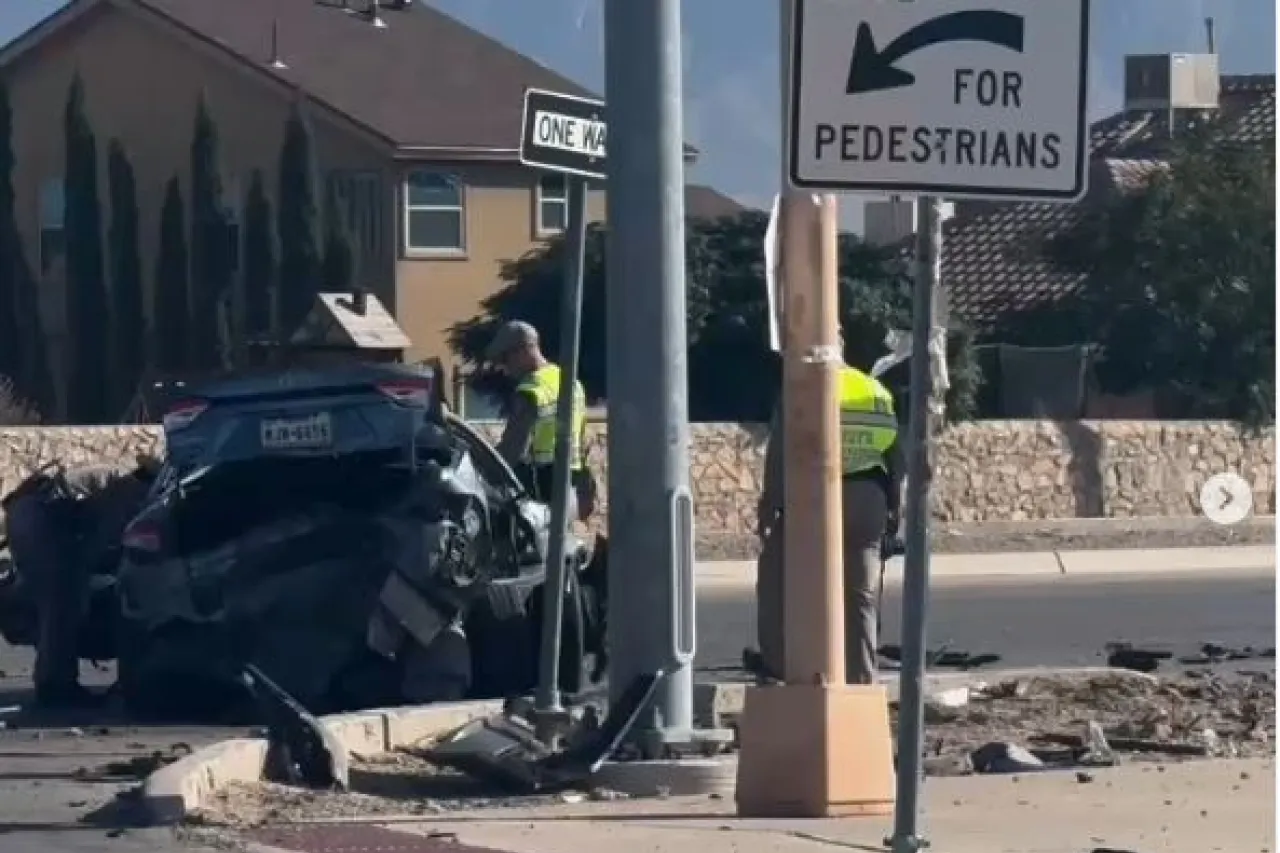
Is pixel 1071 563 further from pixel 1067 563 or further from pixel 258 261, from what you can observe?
pixel 258 261

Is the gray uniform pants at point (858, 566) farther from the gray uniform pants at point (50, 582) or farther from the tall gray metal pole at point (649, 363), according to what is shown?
the gray uniform pants at point (50, 582)

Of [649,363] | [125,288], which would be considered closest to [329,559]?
[649,363]

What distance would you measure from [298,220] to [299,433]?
1394 inches

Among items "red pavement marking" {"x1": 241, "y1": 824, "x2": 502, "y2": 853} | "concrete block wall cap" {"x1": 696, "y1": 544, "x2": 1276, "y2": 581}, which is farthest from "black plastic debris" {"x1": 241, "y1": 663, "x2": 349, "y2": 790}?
"concrete block wall cap" {"x1": 696, "y1": 544, "x2": 1276, "y2": 581}

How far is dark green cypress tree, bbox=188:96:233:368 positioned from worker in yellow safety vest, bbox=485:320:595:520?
36.1 meters

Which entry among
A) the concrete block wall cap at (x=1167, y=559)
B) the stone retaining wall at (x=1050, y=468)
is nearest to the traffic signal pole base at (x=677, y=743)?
the concrete block wall cap at (x=1167, y=559)

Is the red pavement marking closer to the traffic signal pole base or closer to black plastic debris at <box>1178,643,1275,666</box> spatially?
the traffic signal pole base

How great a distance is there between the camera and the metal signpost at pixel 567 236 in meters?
11.5

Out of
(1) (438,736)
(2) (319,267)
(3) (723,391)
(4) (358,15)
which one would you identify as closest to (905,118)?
(1) (438,736)

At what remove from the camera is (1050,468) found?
111 feet

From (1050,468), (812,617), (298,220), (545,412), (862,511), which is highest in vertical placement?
(298,220)

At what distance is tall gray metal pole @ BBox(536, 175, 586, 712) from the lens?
11.9 meters

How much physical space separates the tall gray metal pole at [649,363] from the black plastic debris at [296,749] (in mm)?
1118

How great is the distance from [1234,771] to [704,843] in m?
2.54
